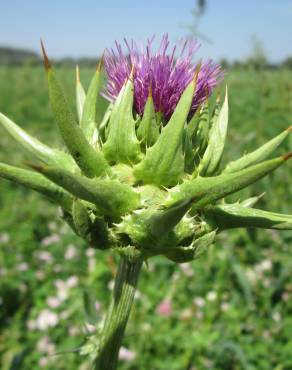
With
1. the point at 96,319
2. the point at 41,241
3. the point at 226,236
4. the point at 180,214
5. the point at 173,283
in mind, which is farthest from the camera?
the point at 41,241

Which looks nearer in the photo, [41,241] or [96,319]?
[96,319]

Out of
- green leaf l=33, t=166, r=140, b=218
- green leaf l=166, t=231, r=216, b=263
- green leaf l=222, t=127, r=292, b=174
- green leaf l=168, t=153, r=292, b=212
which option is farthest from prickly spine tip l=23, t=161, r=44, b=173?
green leaf l=222, t=127, r=292, b=174

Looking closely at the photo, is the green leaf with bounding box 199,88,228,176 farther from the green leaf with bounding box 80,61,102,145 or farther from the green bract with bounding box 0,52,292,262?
the green leaf with bounding box 80,61,102,145

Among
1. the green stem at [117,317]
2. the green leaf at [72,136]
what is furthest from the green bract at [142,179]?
the green stem at [117,317]

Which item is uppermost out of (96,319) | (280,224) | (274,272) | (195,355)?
(280,224)

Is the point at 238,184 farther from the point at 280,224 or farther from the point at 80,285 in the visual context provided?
the point at 80,285

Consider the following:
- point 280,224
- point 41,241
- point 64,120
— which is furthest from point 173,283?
point 64,120

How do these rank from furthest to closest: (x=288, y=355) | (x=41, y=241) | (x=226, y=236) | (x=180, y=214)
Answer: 1. (x=41, y=241)
2. (x=226, y=236)
3. (x=288, y=355)
4. (x=180, y=214)

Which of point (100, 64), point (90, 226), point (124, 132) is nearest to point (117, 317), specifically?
point (90, 226)

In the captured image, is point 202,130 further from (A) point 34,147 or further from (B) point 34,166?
(B) point 34,166
